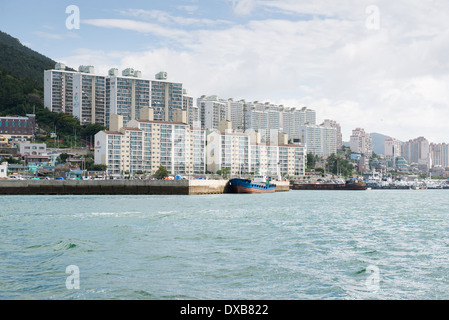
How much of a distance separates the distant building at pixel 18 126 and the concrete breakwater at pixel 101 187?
64.2 metres

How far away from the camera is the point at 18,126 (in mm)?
120500

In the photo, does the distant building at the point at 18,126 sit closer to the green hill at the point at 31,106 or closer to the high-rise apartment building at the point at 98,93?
the green hill at the point at 31,106

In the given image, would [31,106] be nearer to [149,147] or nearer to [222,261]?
[149,147]

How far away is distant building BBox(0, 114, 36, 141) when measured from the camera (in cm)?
12006

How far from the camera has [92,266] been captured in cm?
1363

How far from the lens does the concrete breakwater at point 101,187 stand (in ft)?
197

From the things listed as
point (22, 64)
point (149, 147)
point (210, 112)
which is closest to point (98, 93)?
point (149, 147)

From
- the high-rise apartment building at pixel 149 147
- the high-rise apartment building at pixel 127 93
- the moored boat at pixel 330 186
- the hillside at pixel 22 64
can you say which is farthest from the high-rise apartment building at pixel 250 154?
the hillside at pixel 22 64

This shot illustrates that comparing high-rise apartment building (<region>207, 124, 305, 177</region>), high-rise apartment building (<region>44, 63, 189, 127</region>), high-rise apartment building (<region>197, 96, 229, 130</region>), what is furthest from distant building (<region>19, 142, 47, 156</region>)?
high-rise apartment building (<region>197, 96, 229, 130</region>)

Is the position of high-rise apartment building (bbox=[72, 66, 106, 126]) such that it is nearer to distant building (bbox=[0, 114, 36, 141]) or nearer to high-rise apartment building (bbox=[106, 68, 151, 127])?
high-rise apartment building (bbox=[106, 68, 151, 127])

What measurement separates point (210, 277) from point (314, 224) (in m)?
14.8

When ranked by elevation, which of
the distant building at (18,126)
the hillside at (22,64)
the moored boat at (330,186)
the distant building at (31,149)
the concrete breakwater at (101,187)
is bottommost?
the moored boat at (330,186)

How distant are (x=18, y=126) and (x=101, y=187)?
68.1 metres

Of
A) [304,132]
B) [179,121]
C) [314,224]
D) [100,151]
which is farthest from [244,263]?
[304,132]
